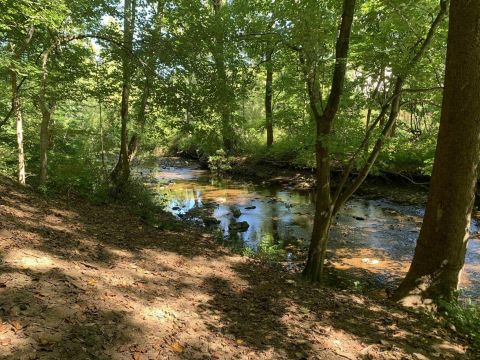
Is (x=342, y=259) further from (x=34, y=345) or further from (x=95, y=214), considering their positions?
(x=34, y=345)

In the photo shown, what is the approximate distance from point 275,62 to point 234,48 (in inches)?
39.2

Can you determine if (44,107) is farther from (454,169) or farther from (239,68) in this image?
(454,169)

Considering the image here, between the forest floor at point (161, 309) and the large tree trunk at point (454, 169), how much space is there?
0.72m

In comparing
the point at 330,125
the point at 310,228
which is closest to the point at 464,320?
the point at 330,125

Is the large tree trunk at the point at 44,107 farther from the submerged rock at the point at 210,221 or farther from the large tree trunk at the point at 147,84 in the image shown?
the submerged rock at the point at 210,221

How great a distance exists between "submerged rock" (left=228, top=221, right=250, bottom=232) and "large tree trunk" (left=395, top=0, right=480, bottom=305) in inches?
282

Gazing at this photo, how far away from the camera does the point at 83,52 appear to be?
10.2 m

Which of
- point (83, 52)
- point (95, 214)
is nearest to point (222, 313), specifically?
point (95, 214)

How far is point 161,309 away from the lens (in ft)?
13.5

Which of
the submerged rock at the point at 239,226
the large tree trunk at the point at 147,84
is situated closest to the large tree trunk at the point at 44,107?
the large tree trunk at the point at 147,84

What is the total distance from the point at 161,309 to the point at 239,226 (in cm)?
836

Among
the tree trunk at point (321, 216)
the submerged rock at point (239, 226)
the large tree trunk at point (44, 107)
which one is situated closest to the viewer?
the tree trunk at point (321, 216)

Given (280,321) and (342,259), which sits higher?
(280,321)

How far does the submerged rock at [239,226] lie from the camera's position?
12.2 meters
